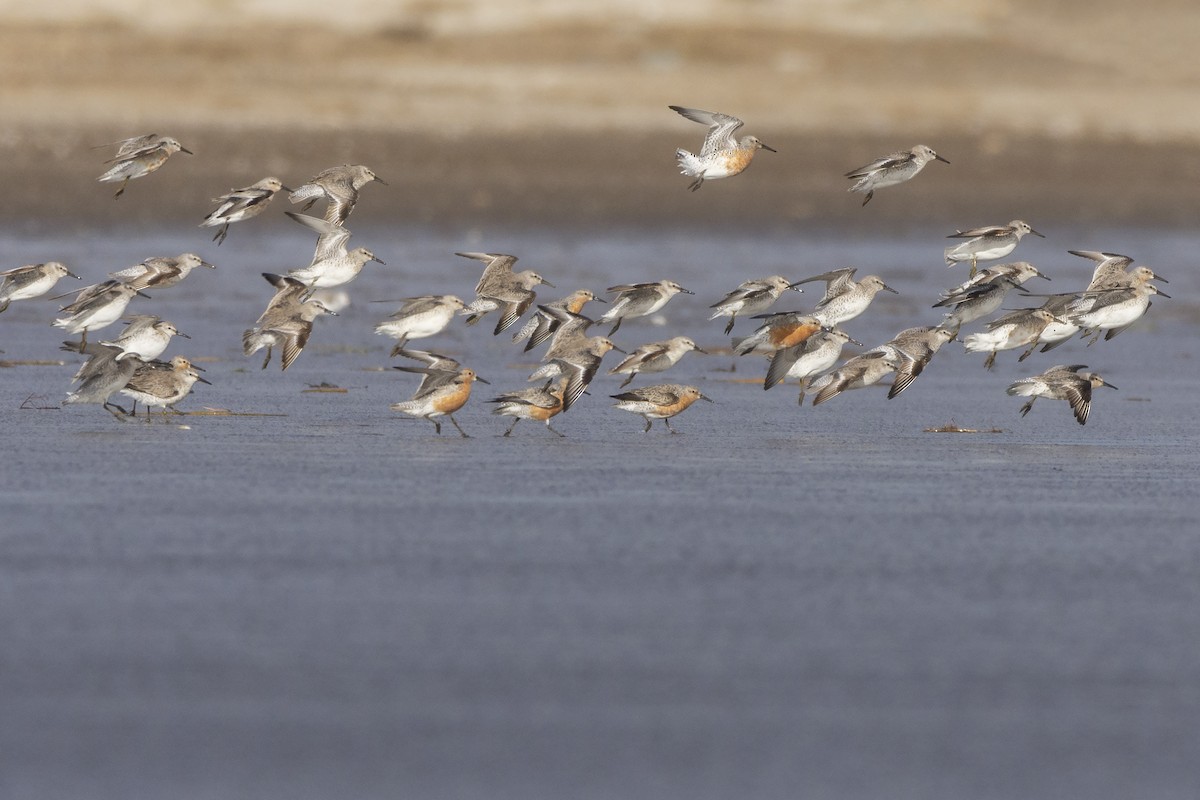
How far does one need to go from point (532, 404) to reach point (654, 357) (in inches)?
63.3

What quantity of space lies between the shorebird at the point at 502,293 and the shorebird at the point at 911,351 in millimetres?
2417

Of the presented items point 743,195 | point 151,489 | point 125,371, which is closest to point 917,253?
point 743,195

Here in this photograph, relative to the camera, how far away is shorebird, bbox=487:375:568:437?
1191 centimetres

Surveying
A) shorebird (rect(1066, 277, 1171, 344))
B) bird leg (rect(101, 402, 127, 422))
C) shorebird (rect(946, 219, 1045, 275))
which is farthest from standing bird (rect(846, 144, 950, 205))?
bird leg (rect(101, 402, 127, 422))

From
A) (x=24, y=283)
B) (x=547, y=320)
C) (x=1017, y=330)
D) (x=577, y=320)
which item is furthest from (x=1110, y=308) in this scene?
(x=24, y=283)

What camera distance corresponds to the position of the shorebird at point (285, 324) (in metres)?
12.9

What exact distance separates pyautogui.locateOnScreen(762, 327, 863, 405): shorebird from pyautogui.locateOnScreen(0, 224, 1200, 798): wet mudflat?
36 cm

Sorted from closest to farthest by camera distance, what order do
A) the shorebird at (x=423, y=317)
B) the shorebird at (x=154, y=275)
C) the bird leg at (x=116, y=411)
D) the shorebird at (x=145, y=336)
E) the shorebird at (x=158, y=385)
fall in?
the shorebird at (x=158, y=385) → the bird leg at (x=116, y=411) → the shorebird at (x=145, y=336) → the shorebird at (x=423, y=317) → the shorebird at (x=154, y=275)

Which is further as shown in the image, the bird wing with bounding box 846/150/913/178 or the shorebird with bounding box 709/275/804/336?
the shorebird with bounding box 709/275/804/336

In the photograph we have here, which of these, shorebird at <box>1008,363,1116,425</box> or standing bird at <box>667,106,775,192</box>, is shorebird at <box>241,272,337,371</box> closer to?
standing bird at <box>667,106,775,192</box>

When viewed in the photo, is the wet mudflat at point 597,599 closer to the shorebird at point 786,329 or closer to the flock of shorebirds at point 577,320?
the flock of shorebirds at point 577,320

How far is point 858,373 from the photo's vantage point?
12656 millimetres

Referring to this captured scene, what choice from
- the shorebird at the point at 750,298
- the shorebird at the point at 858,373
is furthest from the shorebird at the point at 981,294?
the shorebird at the point at 750,298

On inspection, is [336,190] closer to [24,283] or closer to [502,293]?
[502,293]
